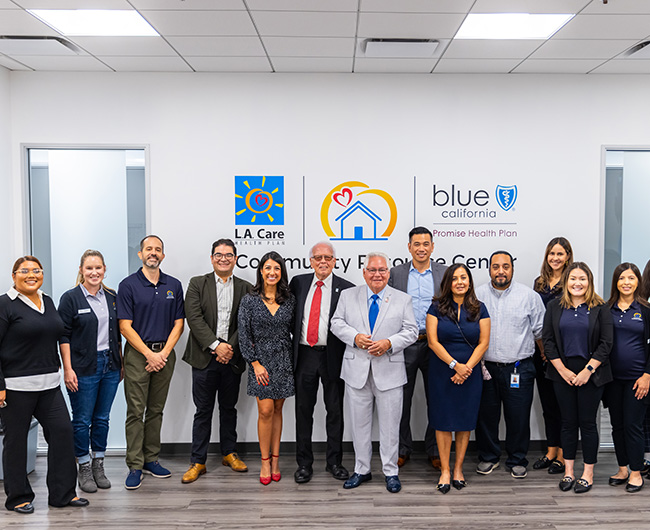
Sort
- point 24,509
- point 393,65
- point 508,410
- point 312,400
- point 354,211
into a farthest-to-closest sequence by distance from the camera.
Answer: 1. point 354,211
2. point 393,65
3. point 508,410
4. point 312,400
5. point 24,509

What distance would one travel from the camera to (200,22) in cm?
330

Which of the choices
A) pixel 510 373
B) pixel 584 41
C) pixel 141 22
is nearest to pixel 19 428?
pixel 141 22

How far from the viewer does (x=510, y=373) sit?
3773mm

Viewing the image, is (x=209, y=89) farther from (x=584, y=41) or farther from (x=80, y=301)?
(x=584, y=41)

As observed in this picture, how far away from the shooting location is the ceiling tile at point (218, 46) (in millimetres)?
3584

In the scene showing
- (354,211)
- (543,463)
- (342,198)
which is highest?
(342,198)

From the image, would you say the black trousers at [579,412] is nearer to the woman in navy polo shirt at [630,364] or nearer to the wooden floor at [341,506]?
the woman in navy polo shirt at [630,364]

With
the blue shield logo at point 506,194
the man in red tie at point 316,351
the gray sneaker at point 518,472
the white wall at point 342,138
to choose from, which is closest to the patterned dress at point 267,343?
the man in red tie at point 316,351

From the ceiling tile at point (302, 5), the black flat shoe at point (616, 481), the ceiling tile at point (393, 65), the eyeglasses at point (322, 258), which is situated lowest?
the black flat shoe at point (616, 481)

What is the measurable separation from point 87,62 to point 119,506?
319 cm

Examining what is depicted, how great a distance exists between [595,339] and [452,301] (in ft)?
3.11

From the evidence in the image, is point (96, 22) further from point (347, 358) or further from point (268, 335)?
point (347, 358)

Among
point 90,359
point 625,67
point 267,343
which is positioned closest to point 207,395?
point 267,343

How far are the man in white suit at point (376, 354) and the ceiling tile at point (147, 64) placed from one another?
213 centimetres
